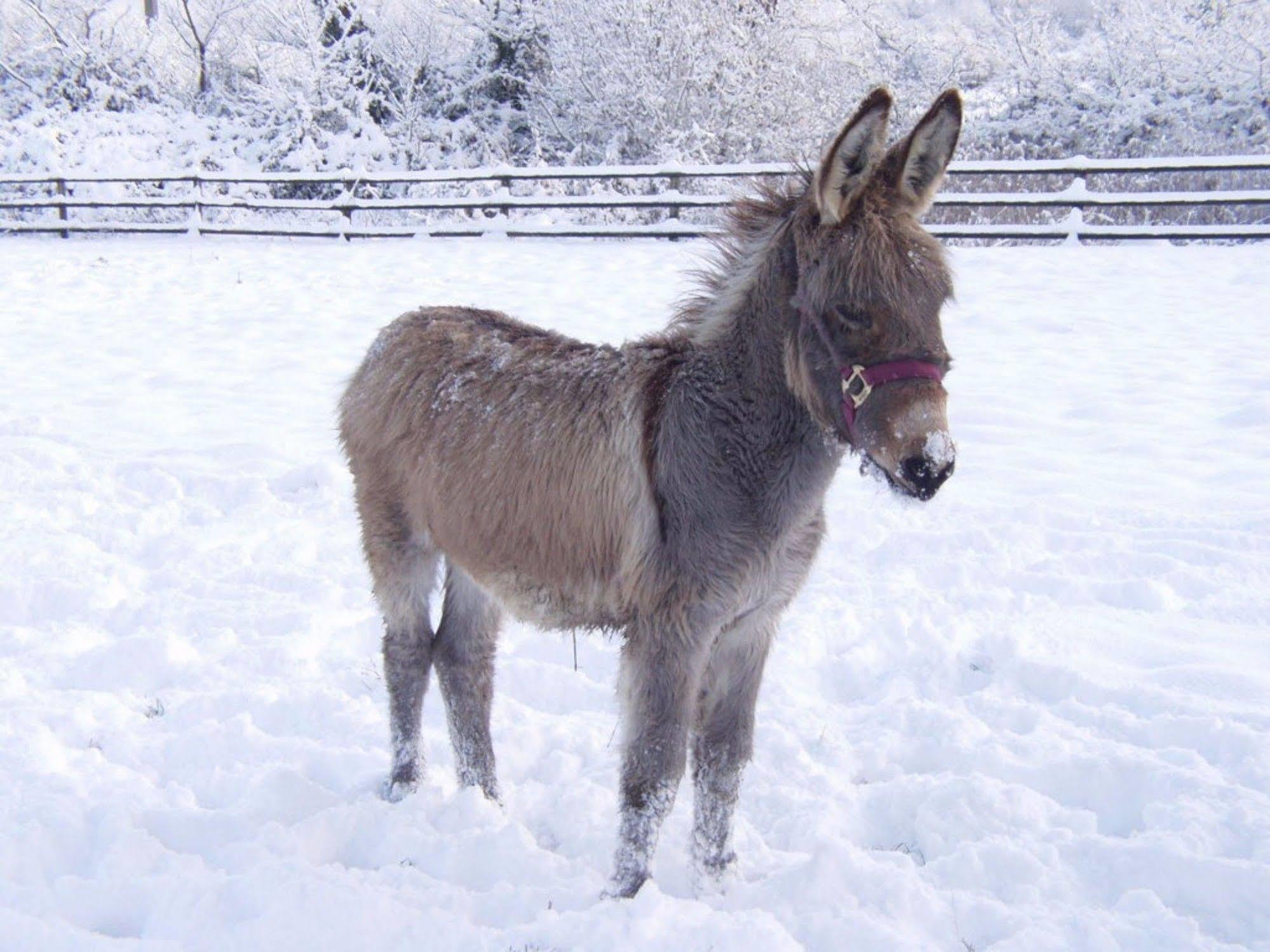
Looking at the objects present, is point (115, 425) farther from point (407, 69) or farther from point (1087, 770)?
point (407, 69)

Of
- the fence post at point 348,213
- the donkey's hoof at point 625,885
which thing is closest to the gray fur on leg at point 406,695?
the donkey's hoof at point 625,885

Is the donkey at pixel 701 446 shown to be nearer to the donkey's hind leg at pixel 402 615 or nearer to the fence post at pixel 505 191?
the donkey's hind leg at pixel 402 615

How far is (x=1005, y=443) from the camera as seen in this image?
6672mm

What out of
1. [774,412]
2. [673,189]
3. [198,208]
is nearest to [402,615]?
[774,412]

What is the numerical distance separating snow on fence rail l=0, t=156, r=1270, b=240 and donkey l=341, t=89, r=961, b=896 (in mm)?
10572

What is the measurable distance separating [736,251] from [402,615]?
67.6 inches

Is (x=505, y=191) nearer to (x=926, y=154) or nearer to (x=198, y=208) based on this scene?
(x=198, y=208)

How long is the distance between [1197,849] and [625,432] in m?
2.10

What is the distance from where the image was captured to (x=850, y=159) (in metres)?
2.48

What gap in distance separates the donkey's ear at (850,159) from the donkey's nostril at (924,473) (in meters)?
0.66

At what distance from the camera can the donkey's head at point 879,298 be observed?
2.33m

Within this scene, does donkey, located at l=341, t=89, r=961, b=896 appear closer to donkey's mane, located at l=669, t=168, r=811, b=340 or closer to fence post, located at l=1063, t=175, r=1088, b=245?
donkey's mane, located at l=669, t=168, r=811, b=340

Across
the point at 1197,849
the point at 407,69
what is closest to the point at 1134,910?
the point at 1197,849

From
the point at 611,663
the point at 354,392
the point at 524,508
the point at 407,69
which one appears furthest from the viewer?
the point at 407,69
